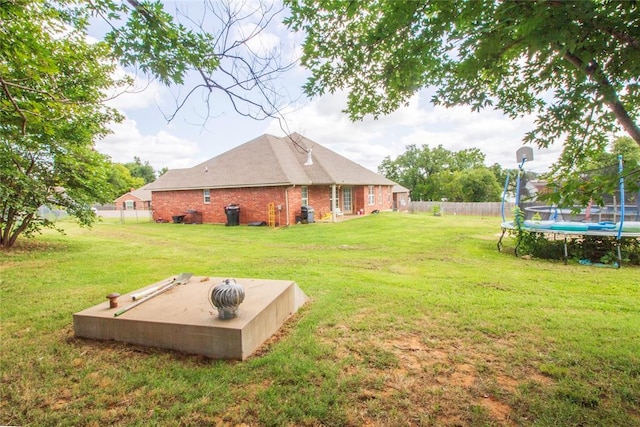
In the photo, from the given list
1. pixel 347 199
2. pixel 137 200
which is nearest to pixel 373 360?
pixel 347 199

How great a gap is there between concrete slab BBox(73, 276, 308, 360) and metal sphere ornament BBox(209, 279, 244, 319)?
0.09 meters

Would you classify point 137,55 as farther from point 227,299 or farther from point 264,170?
point 264,170

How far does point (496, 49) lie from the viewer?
259 cm

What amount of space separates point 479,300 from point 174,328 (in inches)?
179

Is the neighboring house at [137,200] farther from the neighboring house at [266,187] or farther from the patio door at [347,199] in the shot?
the patio door at [347,199]

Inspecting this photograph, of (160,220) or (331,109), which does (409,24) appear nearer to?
(331,109)

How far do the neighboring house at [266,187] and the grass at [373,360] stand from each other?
37.1 feet

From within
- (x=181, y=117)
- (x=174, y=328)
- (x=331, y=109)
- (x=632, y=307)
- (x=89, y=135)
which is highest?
(x=89, y=135)

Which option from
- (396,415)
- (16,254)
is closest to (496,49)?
(396,415)

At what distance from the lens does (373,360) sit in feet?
11.1

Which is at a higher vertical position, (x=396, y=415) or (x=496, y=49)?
(x=496, y=49)

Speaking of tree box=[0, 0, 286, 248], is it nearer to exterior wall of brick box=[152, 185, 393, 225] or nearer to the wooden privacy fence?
exterior wall of brick box=[152, 185, 393, 225]

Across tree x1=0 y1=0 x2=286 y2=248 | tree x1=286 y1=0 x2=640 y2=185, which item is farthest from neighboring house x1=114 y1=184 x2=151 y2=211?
tree x1=286 y1=0 x2=640 y2=185

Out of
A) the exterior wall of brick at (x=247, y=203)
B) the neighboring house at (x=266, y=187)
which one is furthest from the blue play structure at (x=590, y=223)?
the exterior wall of brick at (x=247, y=203)
